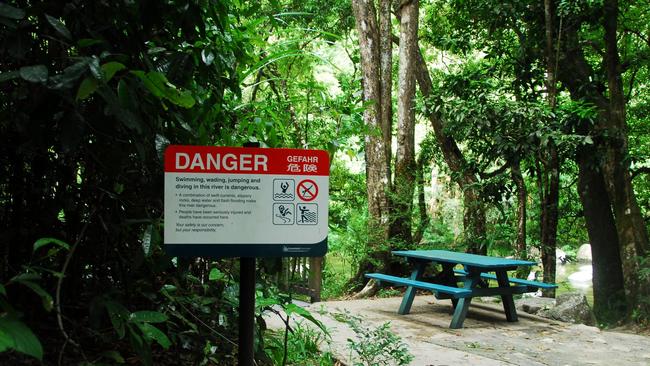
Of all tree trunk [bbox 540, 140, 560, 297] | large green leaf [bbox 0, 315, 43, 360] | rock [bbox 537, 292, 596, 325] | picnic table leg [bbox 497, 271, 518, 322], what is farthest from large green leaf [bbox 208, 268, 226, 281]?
tree trunk [bbox 540, 140, 560, 297]

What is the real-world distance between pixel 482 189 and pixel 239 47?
25.2 feet

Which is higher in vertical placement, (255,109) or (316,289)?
(255,109)

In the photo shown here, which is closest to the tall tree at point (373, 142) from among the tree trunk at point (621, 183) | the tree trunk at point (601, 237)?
the tree trunk at point (601, 237)

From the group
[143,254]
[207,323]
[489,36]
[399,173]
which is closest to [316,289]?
[399,173]

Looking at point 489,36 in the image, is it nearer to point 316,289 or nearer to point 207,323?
point 316,289

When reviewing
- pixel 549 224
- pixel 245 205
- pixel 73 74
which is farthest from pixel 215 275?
pixel 549 224

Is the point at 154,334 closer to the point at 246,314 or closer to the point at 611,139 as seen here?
the point at 246,314

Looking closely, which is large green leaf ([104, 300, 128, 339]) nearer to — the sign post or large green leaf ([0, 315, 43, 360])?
the sign post

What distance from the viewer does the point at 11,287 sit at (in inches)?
127

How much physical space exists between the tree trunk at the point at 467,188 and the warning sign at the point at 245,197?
800 centimetres

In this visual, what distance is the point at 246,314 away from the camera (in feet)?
8.56

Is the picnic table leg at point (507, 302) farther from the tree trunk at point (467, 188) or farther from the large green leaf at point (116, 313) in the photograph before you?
the large green leaf at point (116, 313)

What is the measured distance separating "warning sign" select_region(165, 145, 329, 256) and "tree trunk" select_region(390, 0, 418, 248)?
844 centimetres

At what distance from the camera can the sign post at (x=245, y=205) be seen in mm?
2418
